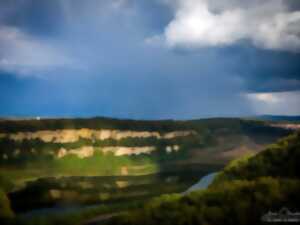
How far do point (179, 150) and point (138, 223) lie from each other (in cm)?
13307

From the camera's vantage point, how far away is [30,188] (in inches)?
4003

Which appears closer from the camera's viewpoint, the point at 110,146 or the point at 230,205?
the point at 230,205

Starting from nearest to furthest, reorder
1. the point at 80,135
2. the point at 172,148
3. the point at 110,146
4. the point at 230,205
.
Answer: the point at 230,205
the point at 80,135
the point at 110,146
the point at 172,148

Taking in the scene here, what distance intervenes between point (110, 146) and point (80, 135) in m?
13.0

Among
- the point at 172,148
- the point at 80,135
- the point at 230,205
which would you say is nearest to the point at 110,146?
the point at 80,135

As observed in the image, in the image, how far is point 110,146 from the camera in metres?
162

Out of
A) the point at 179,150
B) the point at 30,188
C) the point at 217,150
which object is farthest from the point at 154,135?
the point at 30,188

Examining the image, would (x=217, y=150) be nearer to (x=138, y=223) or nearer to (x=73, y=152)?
(x=73, y=152)

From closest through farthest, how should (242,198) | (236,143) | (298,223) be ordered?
(298,223)
(242,198)
(236,143)

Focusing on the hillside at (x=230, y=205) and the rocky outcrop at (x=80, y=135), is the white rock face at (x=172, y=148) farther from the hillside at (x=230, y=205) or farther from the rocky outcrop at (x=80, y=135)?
the hillside at (x=230, y=205)

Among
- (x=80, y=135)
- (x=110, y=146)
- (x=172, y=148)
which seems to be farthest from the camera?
(x=172, y=148)

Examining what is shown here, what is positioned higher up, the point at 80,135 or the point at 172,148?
the point at 80,135

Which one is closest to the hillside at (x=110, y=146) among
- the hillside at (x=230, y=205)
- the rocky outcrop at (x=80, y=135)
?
the rocky outcrop at (x=80, y=135)

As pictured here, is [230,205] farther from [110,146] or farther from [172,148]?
[172,148]
